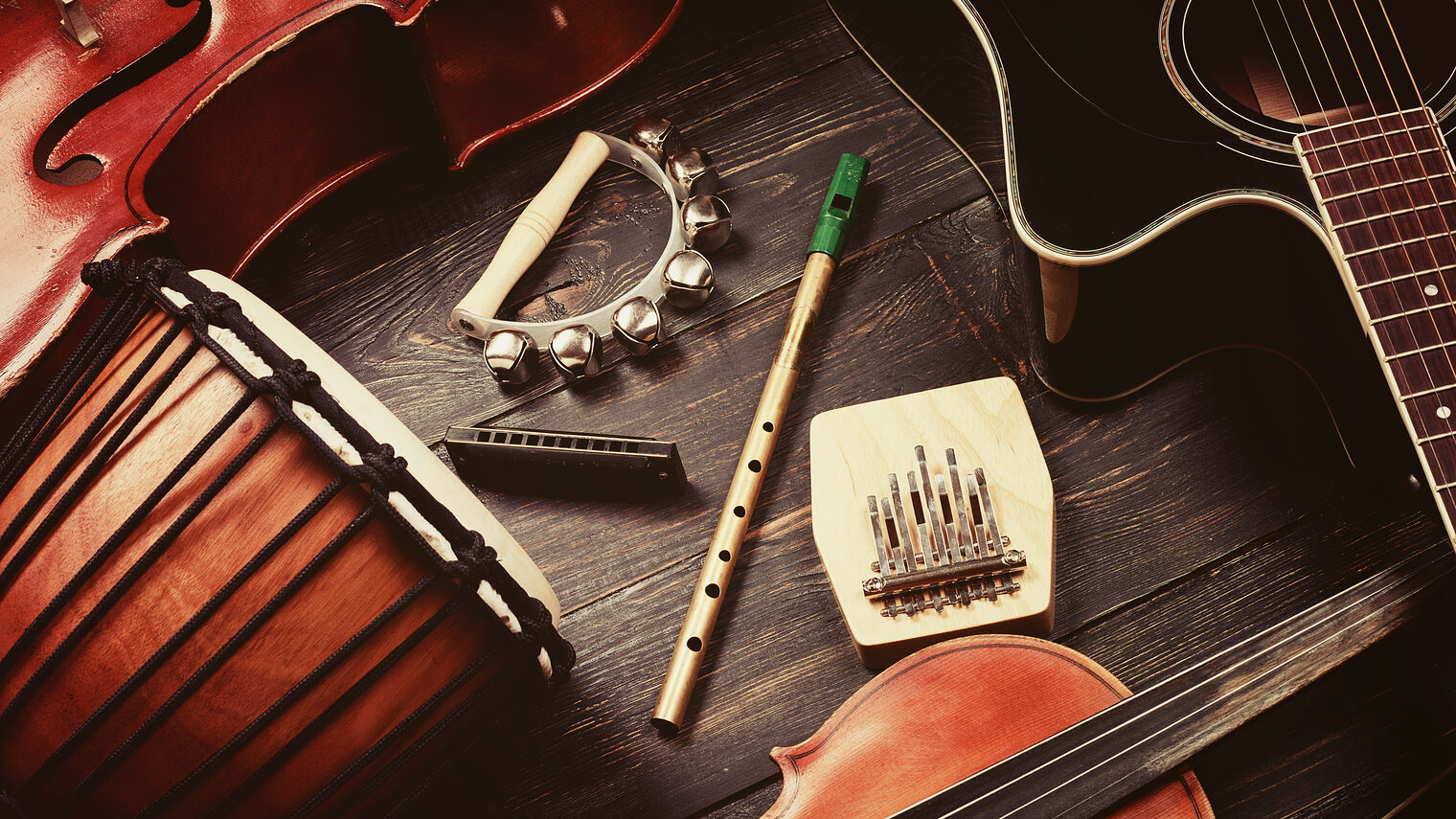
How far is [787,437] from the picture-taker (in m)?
1.21

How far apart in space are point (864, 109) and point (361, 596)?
1019mm

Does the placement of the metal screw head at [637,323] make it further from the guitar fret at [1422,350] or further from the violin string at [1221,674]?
the guitar fret at [1422,350]

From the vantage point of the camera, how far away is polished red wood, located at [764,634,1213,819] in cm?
87

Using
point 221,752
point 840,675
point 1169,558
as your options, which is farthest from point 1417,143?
point 221,752

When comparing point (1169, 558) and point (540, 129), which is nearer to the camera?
point (1169, 558)

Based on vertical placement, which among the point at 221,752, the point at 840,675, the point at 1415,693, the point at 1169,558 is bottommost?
the point at 1415,693

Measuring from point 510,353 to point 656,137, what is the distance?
1.29ft

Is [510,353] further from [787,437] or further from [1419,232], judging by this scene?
[1419,232]

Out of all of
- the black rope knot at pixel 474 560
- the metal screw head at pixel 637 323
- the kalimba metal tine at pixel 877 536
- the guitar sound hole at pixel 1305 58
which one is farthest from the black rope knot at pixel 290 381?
the guitar sound hole at pixel 1305 58

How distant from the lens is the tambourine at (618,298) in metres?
1.21

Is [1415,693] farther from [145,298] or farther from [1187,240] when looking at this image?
[145,298]

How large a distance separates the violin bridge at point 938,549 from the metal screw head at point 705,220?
0.44m

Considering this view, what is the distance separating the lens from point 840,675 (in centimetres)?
107

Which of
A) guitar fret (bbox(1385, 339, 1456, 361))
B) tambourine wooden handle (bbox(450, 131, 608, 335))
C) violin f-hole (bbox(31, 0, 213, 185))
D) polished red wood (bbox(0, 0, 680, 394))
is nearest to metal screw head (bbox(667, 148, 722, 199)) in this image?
tambourine wooden handle (bbox(450, 131, 608, 335))
